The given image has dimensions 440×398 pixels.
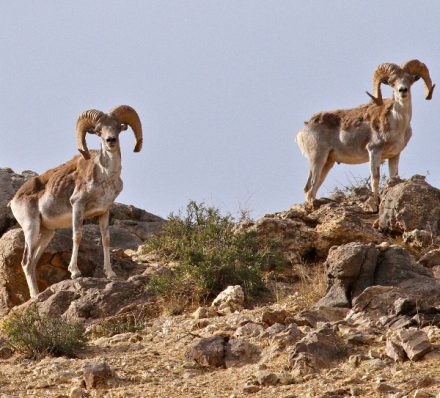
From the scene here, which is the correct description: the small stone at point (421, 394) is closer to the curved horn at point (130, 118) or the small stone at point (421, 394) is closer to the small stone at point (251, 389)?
the small stone at point (251, 389)

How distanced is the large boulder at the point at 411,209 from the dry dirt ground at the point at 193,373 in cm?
535

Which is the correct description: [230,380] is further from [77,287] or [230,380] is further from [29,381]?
[77,287]

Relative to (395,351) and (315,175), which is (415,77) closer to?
(315,175)

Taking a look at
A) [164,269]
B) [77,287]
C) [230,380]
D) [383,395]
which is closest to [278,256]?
[164,269]

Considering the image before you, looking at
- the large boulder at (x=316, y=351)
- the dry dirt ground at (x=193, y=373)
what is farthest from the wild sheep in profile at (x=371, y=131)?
the large boulder at (x=316, y=351)

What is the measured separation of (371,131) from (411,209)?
3611 millimetres

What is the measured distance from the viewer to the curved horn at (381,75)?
21609 millimetres

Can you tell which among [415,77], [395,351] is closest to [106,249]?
[415,77]

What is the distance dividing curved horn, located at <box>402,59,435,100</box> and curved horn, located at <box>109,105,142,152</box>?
5.81m

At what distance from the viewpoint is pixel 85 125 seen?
18500 mm

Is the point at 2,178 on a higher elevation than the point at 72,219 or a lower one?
higher

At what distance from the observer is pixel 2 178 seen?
72.1ft

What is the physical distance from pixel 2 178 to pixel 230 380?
11798 mm

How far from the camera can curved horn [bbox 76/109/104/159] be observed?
18438 millimetres
